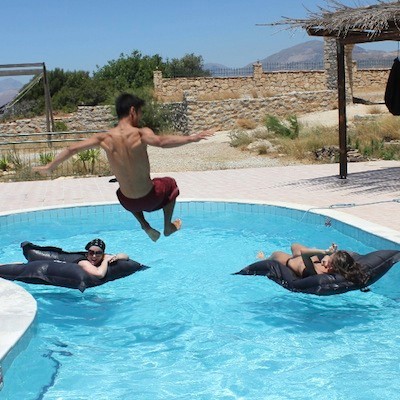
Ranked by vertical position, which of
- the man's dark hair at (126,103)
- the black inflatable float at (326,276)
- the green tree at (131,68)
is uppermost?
the green tree at (131,68)

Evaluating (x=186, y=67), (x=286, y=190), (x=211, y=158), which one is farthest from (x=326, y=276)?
(x=186, y=67)

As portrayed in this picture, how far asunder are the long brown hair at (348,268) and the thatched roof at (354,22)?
5.21m

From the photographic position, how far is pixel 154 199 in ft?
19.6

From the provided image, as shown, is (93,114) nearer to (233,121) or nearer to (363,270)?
(233,121)

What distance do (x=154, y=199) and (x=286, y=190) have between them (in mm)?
6687

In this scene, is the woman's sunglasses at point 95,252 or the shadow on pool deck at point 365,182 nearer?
the woman's sunglasses at point 95,252

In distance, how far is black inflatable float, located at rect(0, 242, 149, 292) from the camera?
734cm

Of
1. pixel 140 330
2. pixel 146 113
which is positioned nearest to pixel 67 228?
pixel 140 330

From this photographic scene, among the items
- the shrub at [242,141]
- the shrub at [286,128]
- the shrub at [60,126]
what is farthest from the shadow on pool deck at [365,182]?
the shrub at [60,126]

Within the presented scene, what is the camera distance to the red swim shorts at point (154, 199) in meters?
5.95

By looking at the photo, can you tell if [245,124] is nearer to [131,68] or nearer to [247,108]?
[247,108]

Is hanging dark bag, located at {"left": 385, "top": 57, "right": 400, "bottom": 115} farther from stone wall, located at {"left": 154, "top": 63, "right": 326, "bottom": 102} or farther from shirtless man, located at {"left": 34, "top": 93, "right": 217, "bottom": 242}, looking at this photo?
stone wall, located at {"left": 154, "top": 63, "right": 326, "bottom": 102}

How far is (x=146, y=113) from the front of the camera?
2916cm

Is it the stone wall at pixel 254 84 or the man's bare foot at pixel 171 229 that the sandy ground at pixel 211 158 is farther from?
the man's bare foot at pixel 171 229
